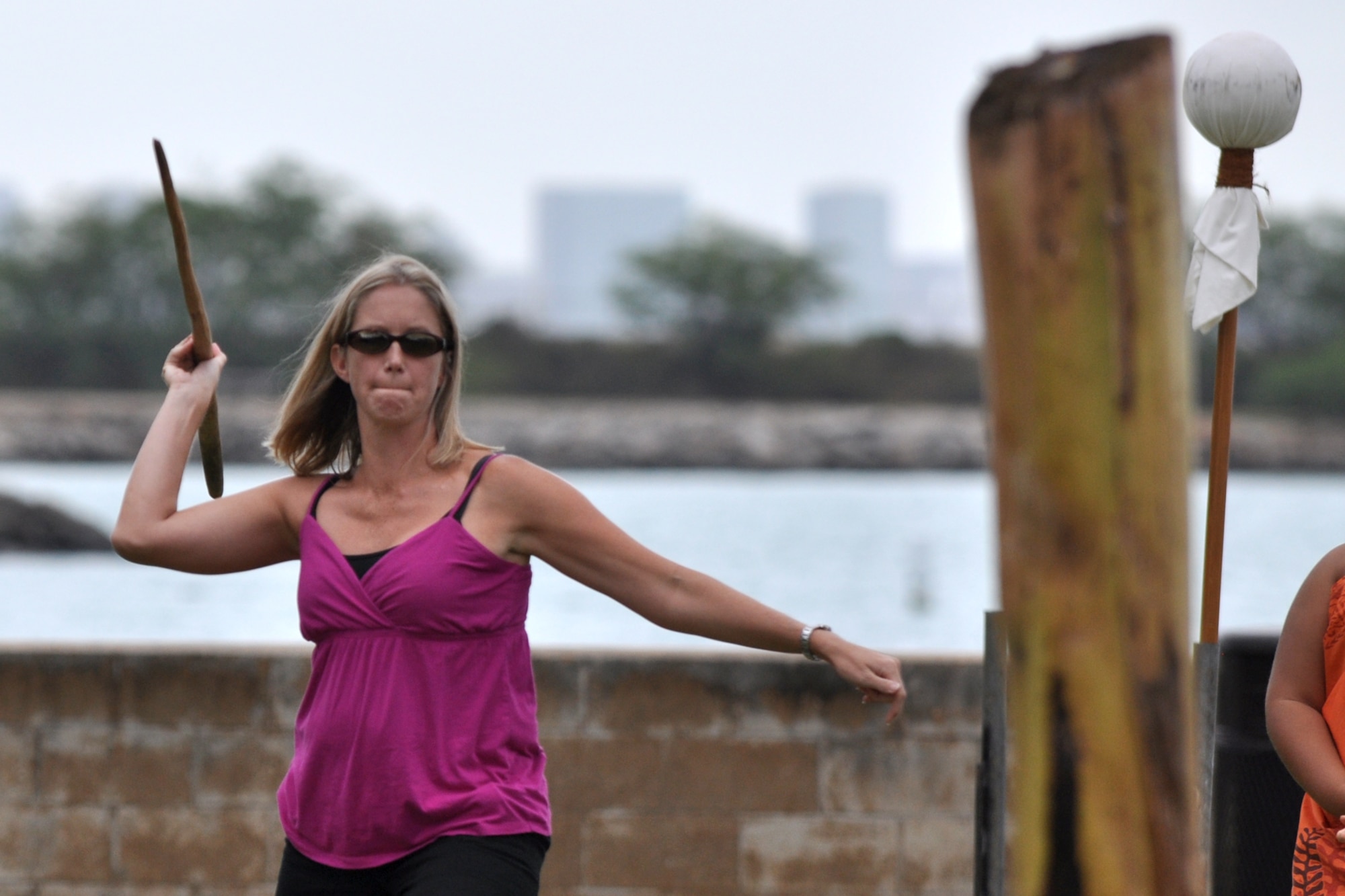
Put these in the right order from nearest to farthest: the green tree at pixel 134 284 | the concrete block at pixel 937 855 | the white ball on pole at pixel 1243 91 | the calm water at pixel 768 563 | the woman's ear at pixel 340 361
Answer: the woman's ear at pixel 340 361 → the white ball on pole at pixel 1243 91 → the concrete block at pixel 937 855 → the calm water at pixel 768 563 → the green tree at pixel 134 284

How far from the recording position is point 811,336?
323ft

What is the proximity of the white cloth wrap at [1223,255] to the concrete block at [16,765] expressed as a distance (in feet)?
11.5

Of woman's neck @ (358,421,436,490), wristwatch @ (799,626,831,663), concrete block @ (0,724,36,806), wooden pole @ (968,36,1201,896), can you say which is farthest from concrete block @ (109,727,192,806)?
wooden pole @ (968,36,1201,896)

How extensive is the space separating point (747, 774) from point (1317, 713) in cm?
245

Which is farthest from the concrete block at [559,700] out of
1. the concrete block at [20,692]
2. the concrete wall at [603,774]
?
the concrete block at [20,692]

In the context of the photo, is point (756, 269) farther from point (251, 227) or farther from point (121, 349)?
point (121, 349)

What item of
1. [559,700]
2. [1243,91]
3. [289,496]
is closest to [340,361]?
[289,496]

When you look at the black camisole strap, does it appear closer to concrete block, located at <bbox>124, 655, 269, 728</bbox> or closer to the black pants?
the black pants

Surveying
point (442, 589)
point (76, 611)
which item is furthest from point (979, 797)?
point (76, 611)

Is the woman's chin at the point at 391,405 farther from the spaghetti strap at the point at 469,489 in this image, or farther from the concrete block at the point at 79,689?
the concrete block at the point at 79,689

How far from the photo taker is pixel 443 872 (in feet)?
8.76

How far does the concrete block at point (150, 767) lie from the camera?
5.11 meters

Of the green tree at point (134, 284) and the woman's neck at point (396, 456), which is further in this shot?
the green tree at point (134, 284)

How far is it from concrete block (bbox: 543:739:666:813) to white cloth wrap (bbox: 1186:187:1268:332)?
2304 mm
